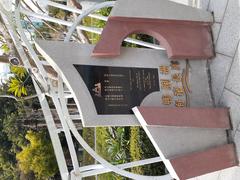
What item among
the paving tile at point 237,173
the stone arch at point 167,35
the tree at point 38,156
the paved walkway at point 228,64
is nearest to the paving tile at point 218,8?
the paved walkway at point 228,64

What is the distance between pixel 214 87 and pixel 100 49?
1.48 m

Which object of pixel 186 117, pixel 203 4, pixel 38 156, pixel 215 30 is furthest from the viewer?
pixel 38 156

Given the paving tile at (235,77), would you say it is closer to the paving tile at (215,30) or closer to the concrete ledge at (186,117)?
the concrete ledge at (186,117)

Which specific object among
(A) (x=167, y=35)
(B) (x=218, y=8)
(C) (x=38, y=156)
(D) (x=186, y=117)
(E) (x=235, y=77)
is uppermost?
(B) (x=218, y=8)

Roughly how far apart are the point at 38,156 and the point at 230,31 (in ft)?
33.8

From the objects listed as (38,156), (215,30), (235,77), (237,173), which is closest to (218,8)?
(215,30)

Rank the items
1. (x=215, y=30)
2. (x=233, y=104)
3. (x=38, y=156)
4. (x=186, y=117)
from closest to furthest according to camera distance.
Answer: (x=186, y=117) → (x=233, y=104) → (x=215, y=30) → (x=38, y=156)

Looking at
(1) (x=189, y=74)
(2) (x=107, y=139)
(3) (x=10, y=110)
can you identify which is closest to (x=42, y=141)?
(3) (x=10, y=110)

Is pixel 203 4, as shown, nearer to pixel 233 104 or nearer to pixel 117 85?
pixel 233 104

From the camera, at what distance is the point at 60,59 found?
4.13 metres

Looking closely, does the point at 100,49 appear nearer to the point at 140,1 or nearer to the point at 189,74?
the point at 140,1

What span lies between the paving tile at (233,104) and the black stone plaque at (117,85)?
810 mm

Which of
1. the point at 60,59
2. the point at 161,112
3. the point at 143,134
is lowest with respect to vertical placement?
the point at 143,134

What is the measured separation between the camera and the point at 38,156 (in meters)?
13.5
